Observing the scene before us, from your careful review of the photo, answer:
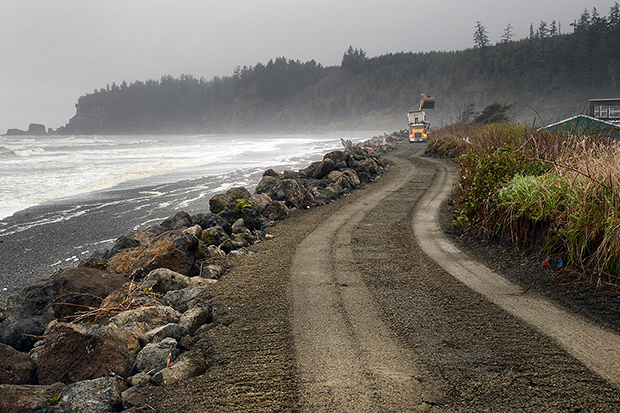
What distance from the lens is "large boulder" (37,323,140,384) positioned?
3.62m

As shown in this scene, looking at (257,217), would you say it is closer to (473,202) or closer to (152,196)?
(473,202)

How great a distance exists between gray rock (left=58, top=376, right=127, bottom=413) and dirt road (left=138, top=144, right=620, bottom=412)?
27 centimetres

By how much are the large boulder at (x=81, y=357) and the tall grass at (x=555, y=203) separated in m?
5.61

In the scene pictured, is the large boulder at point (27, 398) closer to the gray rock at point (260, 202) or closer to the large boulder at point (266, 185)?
the gray rock at point (260, 202)

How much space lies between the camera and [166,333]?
14.0 feet

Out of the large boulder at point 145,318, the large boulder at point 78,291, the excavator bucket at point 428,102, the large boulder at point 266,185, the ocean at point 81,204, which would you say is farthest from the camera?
the excavator bucket at point 428,102

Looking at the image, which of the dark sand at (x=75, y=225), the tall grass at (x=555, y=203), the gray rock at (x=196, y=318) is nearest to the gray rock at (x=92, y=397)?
the gray rock at (x=196, y=318)

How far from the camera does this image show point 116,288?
5.95 metres

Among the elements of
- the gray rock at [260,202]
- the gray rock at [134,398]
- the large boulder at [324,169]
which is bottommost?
the gray rock at [134,398]

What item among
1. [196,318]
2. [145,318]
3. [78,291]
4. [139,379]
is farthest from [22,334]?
[139,379]

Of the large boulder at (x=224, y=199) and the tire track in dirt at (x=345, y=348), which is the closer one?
the tire track in dirt at (x=345, y=348)

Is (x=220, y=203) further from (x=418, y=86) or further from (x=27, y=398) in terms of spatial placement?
(x=418, y=86)

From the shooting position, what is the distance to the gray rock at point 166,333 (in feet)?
13.9

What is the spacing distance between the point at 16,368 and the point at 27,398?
0.69 m
